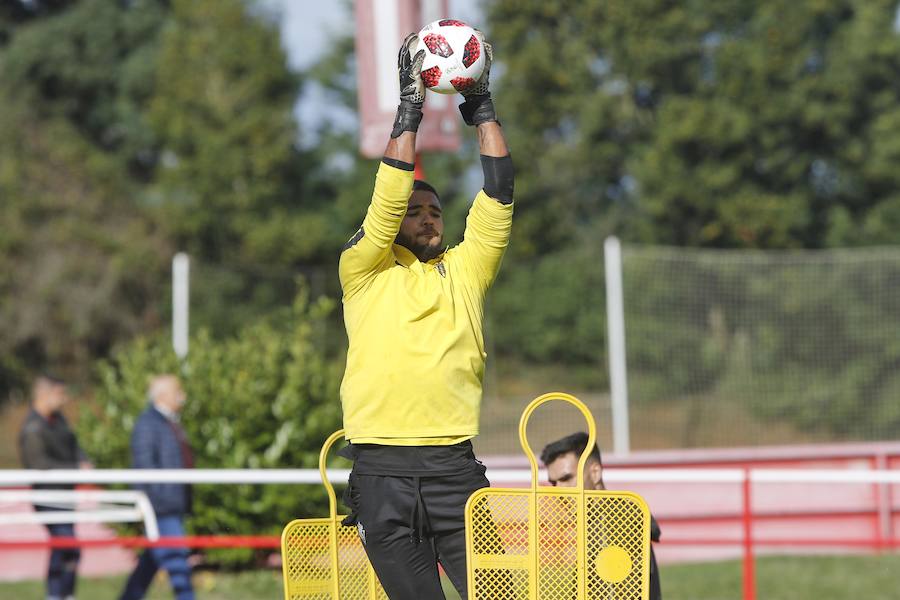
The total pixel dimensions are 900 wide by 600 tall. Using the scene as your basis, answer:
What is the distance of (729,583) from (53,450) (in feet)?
16.7

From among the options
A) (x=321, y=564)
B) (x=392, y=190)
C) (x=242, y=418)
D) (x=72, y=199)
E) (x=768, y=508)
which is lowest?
(x=768, y=508)

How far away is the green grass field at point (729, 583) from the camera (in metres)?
9.47

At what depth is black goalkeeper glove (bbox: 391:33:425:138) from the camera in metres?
3.72

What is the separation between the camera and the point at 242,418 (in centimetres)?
1018

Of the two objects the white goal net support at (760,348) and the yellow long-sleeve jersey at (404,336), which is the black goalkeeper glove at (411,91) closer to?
the yellow long-sleeve jersey at (404,336)

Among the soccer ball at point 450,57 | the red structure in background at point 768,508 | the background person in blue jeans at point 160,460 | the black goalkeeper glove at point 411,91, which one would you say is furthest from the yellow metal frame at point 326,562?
the red structure in background at point 768,508

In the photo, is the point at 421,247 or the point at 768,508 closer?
the point at 421,247

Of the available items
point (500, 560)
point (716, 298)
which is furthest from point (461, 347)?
point (716, 298)

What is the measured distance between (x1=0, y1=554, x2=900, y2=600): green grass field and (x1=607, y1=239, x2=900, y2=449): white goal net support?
227 inches

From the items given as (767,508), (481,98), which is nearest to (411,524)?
(481,98)

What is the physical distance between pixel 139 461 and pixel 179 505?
0.38 metres

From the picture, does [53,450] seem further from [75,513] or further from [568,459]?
[568,459]

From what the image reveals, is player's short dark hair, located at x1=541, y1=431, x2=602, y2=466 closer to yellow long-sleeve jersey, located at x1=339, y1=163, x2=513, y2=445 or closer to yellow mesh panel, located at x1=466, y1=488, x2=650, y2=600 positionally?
yellow long-sleeve jersey, located at x1=339, y1=163, x2=513, y2=445

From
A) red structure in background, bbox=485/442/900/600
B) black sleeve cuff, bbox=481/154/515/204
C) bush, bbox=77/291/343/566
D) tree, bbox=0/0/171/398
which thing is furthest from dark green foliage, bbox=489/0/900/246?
black sleeve cuff, bbox=481/154/515/204
